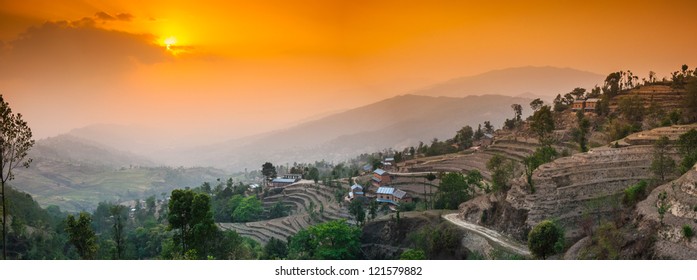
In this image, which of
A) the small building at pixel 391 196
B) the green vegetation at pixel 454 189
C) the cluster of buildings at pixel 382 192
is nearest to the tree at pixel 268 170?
the cluster of buildings at pixel 382 192

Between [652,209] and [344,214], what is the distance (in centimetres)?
1112

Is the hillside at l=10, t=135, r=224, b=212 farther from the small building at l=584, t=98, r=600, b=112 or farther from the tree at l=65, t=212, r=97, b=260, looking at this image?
the small building at l=584, t=98, r=600, b=112

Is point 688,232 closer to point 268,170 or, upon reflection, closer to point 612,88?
point 612,88

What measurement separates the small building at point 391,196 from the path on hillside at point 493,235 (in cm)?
321

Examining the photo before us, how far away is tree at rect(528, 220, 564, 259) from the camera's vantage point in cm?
858

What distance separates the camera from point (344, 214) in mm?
17719

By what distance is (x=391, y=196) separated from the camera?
17.5m

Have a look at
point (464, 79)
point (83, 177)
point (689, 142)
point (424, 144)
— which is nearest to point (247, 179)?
point (83, 177)

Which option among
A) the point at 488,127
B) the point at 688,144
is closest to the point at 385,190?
the point at 688,144

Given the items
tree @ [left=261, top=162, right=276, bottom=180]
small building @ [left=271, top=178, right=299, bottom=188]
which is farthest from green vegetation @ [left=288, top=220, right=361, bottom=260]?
tree @ [left=261, top=162, right=276, bottom=180]

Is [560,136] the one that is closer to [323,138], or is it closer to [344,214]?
[344,214]

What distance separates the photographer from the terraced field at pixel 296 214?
17.8 metres

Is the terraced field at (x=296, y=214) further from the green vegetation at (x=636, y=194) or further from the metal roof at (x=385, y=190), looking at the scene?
the green vegetation at (x=636, y=194)

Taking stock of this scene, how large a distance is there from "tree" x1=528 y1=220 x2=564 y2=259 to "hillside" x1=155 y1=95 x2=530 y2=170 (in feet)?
19.6
